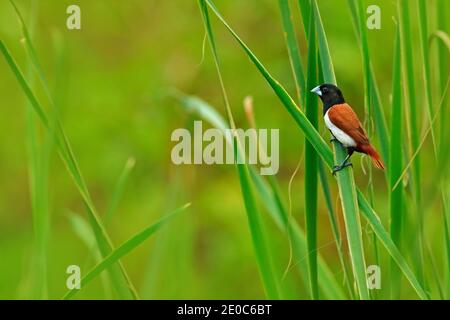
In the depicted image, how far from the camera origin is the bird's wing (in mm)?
654

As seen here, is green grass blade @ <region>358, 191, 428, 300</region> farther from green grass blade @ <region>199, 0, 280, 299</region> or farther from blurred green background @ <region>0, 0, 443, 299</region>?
blurred green background @ <region>0, 0, 443, 299</region>

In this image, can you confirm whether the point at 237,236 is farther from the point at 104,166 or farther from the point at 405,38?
the point at 405,38

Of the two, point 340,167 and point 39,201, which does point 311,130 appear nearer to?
point 340,167

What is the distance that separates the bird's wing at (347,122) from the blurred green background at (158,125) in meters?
1.03

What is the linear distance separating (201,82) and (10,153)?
580 millimetres

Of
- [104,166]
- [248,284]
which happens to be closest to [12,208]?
[104,166]

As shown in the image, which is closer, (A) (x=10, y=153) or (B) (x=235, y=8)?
(B) (x=235, y=8)

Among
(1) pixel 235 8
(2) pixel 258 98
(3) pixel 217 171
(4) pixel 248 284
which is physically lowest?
(4) pixel 248 284

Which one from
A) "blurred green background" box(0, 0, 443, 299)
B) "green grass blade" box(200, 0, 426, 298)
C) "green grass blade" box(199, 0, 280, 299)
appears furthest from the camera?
"blurred green background" box(0, 0, 443, 299)

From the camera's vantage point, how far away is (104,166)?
1.96 meters

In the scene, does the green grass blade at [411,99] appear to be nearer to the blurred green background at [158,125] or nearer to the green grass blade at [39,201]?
the green grass blade at [39,201]

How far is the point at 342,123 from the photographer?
656 millimetres

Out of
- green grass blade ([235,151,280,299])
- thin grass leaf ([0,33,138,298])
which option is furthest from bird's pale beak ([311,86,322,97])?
thin grass leaf ([0,33,138,298])

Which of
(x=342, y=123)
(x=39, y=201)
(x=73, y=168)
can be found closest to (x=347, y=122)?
(x=342, y=123)
